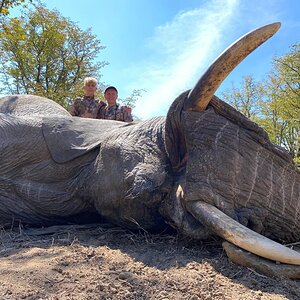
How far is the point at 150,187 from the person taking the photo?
114 inches

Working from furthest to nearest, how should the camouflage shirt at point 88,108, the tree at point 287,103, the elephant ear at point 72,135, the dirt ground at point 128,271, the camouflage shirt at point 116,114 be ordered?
the tree at point 287,103, the camouflage shirt at point 88,108, the camouflage shirt at point 116,114, the elephant ear at point 72,135, the dirt ground at point 128,271

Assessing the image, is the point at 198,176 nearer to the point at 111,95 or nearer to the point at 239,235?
the point at 239,235

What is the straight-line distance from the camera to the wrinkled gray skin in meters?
Answer: 2.82

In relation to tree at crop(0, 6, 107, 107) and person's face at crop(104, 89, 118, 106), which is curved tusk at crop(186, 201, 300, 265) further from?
tree at crop(0, 6, 107, 107)

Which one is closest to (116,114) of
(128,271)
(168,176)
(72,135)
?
(72,135)

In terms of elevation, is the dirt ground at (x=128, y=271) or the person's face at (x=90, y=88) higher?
the person's face at (x=90, y=88)

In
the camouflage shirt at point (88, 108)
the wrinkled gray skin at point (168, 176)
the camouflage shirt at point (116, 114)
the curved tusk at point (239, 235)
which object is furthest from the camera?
the camouflage shirt at point (88, 108)

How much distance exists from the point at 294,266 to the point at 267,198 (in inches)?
25.0

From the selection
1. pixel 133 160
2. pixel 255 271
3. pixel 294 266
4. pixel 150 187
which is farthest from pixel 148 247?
pixel 294 266

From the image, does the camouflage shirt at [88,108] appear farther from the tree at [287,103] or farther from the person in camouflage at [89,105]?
the tree at [287,103]

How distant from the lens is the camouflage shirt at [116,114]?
19.8ft

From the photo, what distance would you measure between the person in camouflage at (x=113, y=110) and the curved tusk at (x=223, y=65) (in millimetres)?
3150

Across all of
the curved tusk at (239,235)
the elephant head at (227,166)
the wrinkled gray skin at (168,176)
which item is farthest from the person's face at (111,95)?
the curved tusk at (239,235)

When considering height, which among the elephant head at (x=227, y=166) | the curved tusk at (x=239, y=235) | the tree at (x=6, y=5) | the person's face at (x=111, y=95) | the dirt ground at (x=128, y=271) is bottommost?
the dirt ground at (x=128, y=271)
